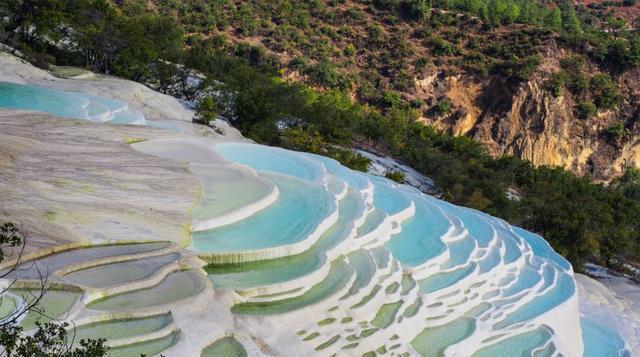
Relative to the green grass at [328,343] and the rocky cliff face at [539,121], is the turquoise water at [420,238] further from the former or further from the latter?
the rocky cliff face at [539,121]

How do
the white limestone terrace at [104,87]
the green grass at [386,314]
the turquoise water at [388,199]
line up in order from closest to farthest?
1. the green grass at [386,314]
2. the turquoise water at [388,199]
3. the white limestone terrace at [104,87]

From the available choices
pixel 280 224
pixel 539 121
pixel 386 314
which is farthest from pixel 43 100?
pixel 539 121

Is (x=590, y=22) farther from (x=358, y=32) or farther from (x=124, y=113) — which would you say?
(x=124, y=113)

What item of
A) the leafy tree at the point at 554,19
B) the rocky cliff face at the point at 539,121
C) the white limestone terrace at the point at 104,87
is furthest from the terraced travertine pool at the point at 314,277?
the leafy tree at the point at 554,19

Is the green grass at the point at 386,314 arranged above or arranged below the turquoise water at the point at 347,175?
above

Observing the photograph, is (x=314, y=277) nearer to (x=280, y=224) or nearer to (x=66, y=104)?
(x=280, y=224)

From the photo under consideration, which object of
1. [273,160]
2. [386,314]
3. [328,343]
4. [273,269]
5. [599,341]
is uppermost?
[273,269]

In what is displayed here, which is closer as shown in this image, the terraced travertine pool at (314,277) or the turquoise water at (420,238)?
the terraced travertine pool at (314,277)

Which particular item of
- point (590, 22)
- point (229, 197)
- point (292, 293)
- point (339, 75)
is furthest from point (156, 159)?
point (590, 22)
